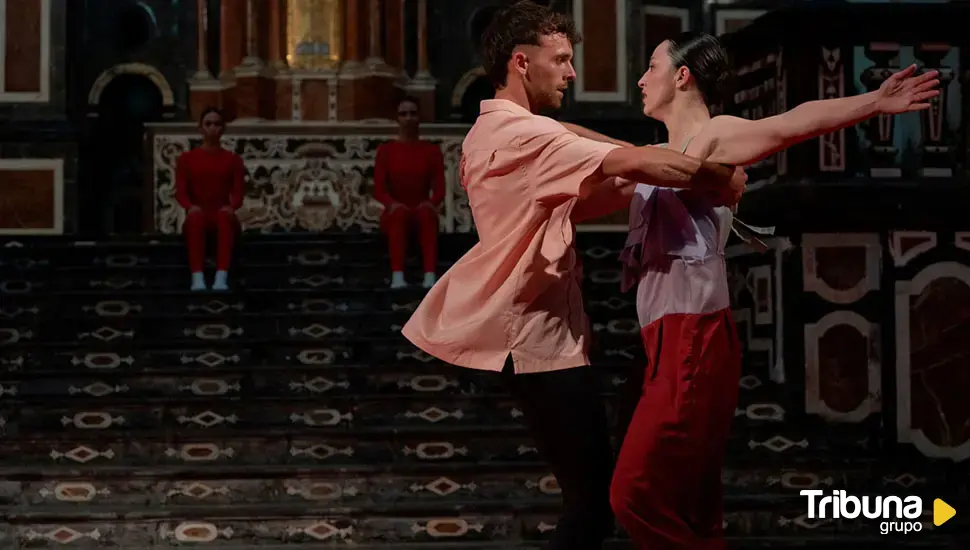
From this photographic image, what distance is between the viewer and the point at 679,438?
3.10 m

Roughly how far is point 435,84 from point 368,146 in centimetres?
114

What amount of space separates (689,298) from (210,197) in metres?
6.04

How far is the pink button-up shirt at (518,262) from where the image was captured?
3.08m

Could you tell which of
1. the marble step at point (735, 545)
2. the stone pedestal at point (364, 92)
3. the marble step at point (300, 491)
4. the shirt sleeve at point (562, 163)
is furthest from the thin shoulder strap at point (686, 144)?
the stone pedestal at point (364, 92)

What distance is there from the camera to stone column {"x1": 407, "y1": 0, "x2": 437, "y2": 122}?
1164 centimetres

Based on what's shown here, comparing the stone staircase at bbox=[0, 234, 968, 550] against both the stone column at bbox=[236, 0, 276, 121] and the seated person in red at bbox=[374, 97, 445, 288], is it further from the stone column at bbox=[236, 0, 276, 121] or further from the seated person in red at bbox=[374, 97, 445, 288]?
the stone column at bbox=[236, 0, 276, 121]

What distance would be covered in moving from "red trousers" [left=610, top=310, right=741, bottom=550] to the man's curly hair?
0.73m

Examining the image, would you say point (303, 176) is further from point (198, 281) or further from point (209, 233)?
point (198, 281)

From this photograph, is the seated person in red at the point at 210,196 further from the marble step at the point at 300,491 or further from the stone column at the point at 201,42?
the stone column at the point at 201,42

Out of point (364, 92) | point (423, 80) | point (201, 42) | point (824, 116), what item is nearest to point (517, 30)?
point (824, 116)

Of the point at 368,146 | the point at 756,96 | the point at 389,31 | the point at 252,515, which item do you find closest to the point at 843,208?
the point at 756,96

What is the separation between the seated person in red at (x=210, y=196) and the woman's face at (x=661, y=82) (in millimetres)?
5290

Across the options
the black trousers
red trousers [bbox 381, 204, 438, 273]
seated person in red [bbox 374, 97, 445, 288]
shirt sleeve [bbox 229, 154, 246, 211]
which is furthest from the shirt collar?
shirt sleeve [bbox 229, 154, 246, 211]

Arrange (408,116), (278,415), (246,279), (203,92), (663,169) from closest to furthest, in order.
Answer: (663,169) → (278,415) → (246,279) → (408,116) → (203,92)
